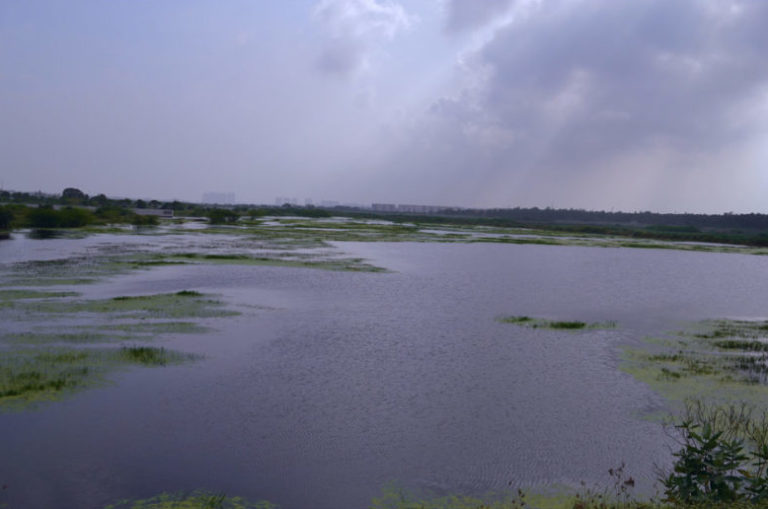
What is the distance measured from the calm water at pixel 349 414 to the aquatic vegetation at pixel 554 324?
2.07 feet

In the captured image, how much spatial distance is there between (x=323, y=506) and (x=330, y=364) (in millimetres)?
5268

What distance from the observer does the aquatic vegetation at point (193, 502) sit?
6.21 meters

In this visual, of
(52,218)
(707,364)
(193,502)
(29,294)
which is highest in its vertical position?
(52,218)

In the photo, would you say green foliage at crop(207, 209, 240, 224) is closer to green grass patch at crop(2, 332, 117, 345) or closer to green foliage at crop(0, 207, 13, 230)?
green foliage at crop(0, 207, 13, 230)

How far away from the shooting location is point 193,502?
20.8 ft

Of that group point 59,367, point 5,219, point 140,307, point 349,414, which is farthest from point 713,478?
point 5,219

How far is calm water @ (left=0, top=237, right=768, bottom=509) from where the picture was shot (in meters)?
7.05

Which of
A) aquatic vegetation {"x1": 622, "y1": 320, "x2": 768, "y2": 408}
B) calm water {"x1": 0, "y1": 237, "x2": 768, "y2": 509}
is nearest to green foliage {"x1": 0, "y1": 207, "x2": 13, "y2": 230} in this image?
calm water {"x1": 0, "y1": 237, "x2": 768, "y2": 509}

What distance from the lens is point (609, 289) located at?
80.6ft

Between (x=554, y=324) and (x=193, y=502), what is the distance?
12.4m

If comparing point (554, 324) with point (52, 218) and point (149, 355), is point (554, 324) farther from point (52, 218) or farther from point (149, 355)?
point (52, 218)

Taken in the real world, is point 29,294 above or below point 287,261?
below

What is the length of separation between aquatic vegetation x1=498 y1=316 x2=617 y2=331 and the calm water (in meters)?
0.63

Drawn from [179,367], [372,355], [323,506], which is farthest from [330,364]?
[323,506]
